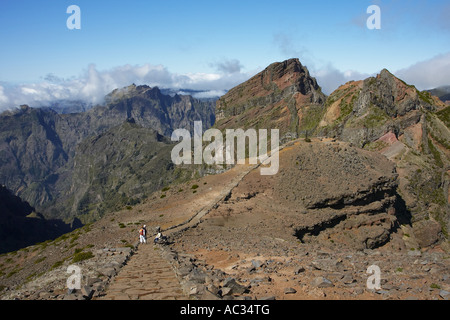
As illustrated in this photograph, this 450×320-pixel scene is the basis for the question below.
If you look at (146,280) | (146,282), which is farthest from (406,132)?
(146,282)

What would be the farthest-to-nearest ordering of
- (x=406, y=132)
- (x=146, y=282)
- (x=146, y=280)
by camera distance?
(x=406, y=132) < (x=146, y=280) < (x=146, y=282)

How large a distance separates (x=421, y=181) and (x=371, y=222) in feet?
147

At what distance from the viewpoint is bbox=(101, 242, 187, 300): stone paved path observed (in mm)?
14936

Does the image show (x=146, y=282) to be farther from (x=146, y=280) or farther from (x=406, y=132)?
(x=406, y=132)

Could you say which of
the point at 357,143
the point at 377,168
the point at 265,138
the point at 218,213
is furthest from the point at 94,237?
the point at 265,138

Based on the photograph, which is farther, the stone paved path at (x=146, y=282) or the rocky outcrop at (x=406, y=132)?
the rocky outcrop at (x=406, y=132)

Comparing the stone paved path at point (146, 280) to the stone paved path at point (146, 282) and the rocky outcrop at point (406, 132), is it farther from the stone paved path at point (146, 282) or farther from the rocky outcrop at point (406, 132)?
the rocky outcrop at point (406, 132)

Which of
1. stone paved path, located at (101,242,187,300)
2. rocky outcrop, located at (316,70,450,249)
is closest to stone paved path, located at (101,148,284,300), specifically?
stone paved path, located at (101,242,187,300)

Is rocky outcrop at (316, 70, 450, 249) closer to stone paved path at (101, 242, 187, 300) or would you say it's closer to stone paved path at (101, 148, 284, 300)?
stone paved path at (101, 148, 284, 300)

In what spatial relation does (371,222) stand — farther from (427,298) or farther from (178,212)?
(427,298)

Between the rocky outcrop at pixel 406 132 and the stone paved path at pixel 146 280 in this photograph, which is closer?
the stone paved path at pixel 146 280

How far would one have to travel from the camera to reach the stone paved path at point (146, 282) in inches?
588

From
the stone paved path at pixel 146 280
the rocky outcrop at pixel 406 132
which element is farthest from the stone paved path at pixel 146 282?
the rocky outcrop at pixel 406 132

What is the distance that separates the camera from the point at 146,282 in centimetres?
1761
